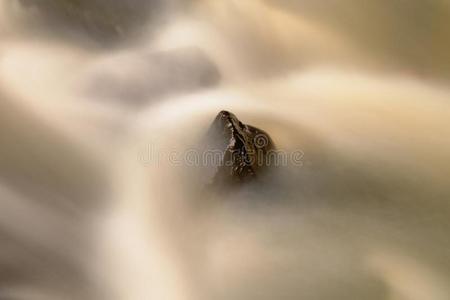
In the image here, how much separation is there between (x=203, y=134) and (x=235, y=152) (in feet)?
0.98

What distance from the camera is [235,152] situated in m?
1.76

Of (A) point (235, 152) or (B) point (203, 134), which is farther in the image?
(B) point (203, 134)

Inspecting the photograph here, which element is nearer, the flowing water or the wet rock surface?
the flowing water

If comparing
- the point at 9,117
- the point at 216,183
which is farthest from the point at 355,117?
the point at 9,117

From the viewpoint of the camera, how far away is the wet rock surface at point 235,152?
1.76m

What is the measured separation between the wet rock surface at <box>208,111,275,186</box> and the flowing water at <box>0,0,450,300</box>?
59 millimetres

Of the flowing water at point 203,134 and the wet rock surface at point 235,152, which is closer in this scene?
the flowing water at point 203,134

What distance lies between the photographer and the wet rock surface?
5.77 ft

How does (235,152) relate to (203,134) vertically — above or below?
below

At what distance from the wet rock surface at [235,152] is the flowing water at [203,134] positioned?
59mm

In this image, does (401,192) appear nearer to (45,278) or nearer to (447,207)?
(447,207)

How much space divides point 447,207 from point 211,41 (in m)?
1.41

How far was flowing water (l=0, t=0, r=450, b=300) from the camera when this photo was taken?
5.44ft

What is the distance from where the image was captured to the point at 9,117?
6.68 feet
